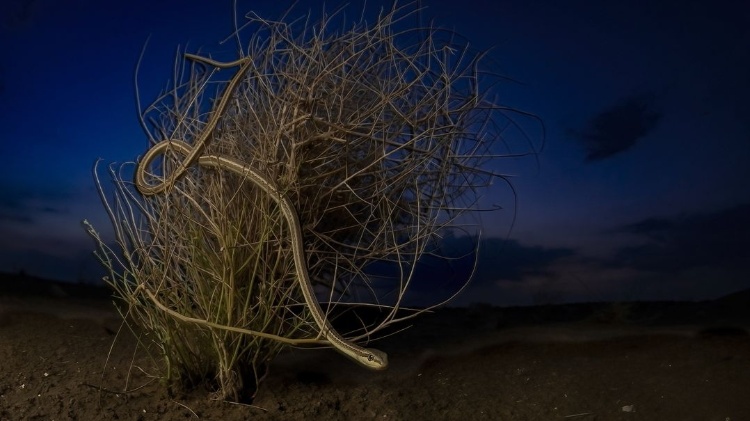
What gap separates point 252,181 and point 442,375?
6.18 ft

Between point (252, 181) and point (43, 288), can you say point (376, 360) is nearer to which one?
point (252, 181)

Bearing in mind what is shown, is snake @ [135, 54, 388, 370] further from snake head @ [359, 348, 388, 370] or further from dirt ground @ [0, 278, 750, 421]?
dirt ground @ [0, 278, 750, 421]

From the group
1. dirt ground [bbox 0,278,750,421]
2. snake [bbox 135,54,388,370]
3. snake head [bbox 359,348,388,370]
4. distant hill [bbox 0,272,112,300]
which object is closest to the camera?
snake head [bbox 359,348,388,370]

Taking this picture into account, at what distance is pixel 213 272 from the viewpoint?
137 inches

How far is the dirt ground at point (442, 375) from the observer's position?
3.64 metres

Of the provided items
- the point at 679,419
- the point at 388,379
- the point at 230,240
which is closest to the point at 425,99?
the point at 230,240

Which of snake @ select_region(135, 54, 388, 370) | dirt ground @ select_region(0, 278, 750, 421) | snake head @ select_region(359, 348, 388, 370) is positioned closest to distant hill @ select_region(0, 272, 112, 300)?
dirt ground @ select_region(0, 278, 750, 421)

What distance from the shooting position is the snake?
2.86 m

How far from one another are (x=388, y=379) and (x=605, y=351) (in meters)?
1.51

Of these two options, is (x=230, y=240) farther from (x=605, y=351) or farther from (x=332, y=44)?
(x=605, y=351)

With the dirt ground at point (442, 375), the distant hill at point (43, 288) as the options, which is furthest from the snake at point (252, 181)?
the distant hill at point (43, 288)

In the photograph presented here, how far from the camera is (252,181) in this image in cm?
322

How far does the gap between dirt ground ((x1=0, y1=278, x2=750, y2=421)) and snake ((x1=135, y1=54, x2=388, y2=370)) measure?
0.89m

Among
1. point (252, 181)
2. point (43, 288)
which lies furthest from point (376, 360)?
point (43, 288)
